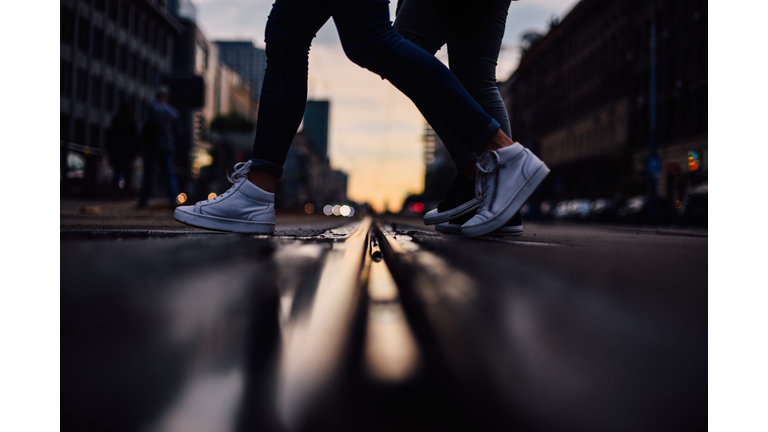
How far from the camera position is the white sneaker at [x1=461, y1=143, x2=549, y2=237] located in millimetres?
1252

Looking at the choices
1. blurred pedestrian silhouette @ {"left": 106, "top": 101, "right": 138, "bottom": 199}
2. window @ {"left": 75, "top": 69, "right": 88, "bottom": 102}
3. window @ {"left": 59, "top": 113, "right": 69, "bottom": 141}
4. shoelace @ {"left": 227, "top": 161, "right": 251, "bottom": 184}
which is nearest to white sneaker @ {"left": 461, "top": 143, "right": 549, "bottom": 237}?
shoelace @ {"left": 227, "top": 161, "right": 251, "bottom": 184}

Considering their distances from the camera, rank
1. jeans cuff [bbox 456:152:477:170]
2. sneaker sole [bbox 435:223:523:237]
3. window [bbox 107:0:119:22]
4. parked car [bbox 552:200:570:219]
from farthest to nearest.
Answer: parked car [bbox 552:200:570:219], window [bbox 107:0:119:22], jeans cuff [bbox 456:152:477:170], sneaker sole [bbox 435:223:523:237]

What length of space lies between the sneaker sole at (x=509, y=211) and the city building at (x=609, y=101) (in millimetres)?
381

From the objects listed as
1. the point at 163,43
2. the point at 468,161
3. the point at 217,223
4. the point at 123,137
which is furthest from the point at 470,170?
the point at 163,43

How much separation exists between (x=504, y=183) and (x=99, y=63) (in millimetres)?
5517

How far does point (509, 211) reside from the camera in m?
1.24

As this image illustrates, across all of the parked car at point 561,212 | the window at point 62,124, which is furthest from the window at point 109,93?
the parked car at point 561,212

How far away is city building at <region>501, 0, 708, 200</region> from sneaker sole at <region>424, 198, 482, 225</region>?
651 mm

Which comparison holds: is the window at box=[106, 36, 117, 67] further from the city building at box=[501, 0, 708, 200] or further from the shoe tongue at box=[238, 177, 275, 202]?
the city building at box=[501, 0, 708, 200]

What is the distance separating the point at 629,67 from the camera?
1505 centimetres

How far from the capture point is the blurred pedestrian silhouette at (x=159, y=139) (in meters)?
5.45

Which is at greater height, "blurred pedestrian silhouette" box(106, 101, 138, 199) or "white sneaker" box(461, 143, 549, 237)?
"blurred pedestrian silhouette" box(106, 101, 138, 199)

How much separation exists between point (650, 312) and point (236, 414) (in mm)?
497
